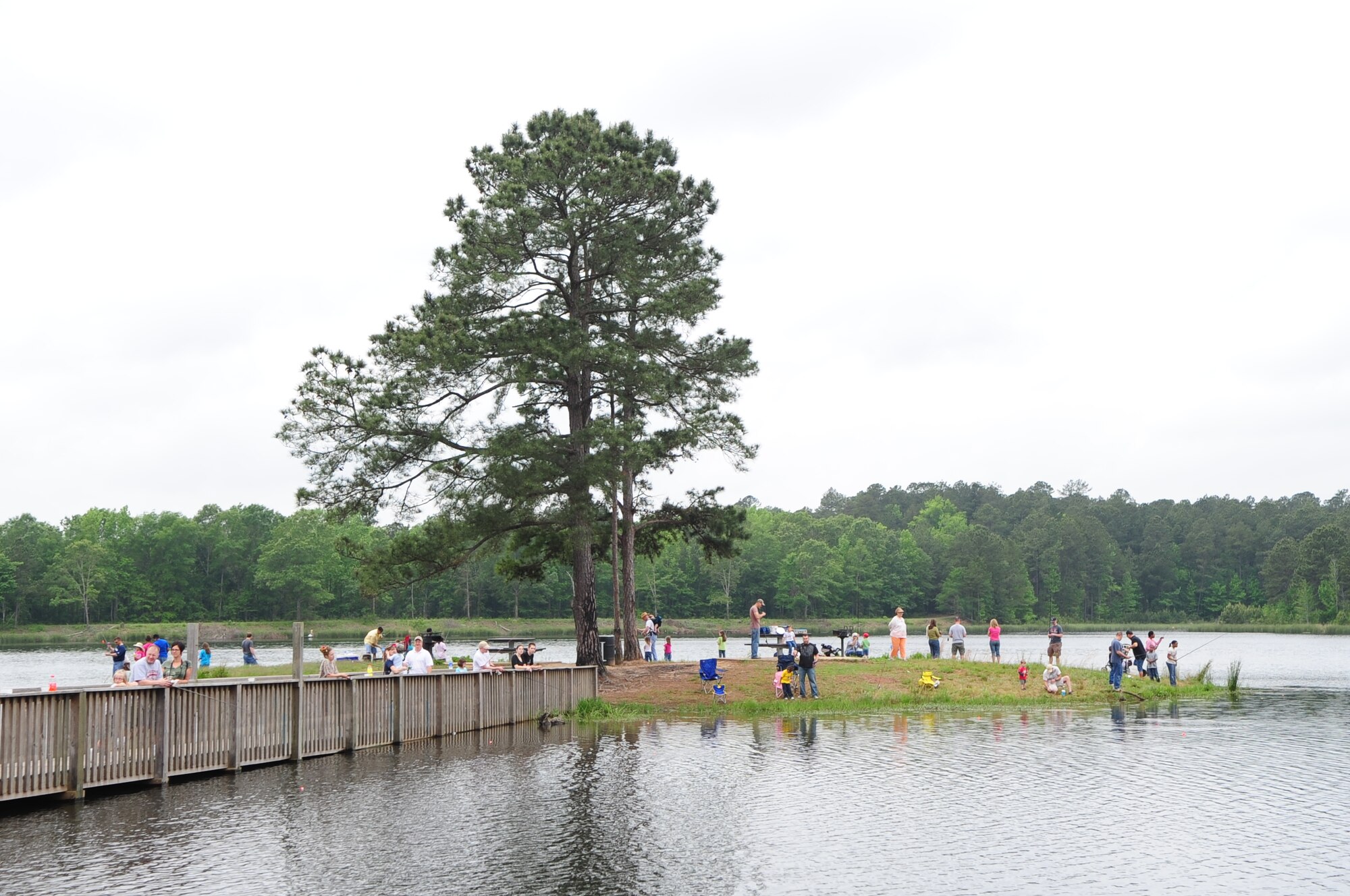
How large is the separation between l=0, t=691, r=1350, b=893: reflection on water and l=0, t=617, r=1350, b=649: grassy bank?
7016cm

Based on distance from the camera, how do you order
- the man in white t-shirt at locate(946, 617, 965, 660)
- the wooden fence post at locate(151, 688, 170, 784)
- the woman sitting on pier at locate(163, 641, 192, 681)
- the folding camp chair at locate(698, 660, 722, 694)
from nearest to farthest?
the wooden fence post at locate(151, 688, 170, 784)
the woman sitting on pier at locate(163, 641, 192, 681)
the folding camp chair at locate(698, 660, 722, 694)
the man in white t-shirt at locate(946, 617, 965, 660)

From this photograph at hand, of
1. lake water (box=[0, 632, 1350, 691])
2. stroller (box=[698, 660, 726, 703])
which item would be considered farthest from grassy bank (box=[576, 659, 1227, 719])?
lake water (box=[0, 632, 1350, 691])

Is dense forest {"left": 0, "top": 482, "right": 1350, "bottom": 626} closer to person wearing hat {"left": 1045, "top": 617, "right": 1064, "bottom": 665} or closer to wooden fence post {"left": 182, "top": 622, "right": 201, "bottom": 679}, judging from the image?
person wearing hat {"left": 1045, "top": 617, "right": 1064, "bottom": 665}

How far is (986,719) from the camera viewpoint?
28.1m

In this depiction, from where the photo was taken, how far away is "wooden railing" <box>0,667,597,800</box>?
1606cm

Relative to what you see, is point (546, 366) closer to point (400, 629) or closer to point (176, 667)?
point (176, 667)

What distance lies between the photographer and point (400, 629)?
96.4 m

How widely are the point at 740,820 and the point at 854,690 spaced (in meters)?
18.0

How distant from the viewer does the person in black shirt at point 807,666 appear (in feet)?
103

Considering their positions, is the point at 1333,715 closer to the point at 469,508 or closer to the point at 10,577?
the point at 469,508

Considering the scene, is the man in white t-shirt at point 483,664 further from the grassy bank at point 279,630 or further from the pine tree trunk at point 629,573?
the grassy bank at point 279,630

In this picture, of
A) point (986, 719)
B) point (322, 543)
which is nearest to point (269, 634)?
point (322, 543)

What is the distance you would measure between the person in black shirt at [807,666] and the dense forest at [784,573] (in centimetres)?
6236

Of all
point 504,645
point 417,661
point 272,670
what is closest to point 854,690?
point 417,661
